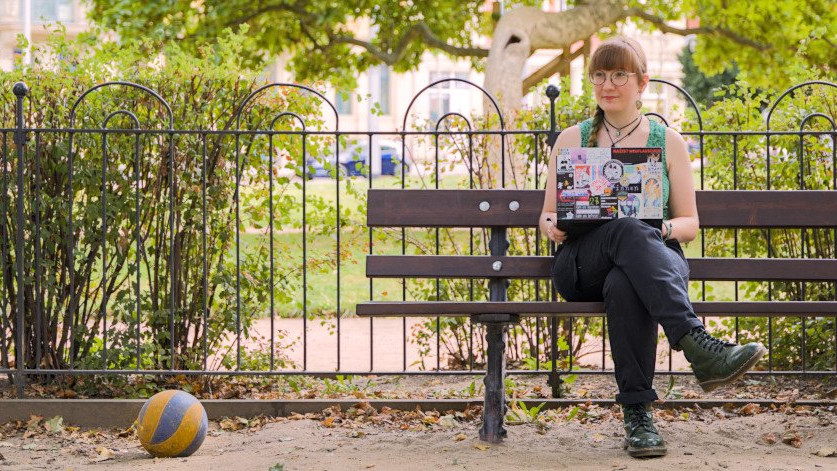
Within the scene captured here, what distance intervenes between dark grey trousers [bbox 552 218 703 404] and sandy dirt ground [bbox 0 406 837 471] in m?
0.38

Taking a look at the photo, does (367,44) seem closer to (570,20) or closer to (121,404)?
(570,20)

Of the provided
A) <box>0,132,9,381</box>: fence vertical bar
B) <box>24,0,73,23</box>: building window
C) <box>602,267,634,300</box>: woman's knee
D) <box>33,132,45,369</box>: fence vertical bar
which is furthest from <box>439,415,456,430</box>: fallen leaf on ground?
<box>24,0,73,23</box>: building window

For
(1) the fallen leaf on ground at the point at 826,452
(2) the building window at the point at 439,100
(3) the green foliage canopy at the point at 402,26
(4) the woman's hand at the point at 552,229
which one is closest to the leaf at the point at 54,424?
(4) the woman's hand at the point at 552,229

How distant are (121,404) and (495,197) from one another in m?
2.03

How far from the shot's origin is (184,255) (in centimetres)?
571

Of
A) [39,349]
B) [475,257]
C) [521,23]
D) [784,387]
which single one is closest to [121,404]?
[39,349]

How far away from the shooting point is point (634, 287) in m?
3.94

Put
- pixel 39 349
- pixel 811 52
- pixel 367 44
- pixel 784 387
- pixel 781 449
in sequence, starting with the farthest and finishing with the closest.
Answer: pixel 367 44 → pixel 811 52 → pixel 784 387 → pixel 39 349 → pixel 781 449

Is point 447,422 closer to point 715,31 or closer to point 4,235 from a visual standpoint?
point 4,235

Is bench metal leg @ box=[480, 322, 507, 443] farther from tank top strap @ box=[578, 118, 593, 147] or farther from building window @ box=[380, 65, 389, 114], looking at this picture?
building window @ box=[380, 65, 389, 114]

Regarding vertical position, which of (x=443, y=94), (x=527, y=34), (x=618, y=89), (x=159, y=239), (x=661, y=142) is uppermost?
(x=443, y=94)

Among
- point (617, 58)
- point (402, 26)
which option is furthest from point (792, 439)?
point (402, 26)

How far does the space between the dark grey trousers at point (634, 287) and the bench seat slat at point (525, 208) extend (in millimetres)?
446

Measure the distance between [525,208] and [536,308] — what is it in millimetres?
649
